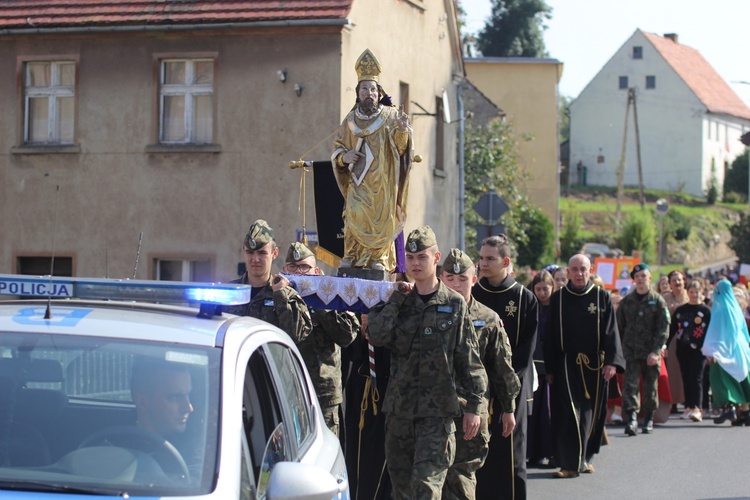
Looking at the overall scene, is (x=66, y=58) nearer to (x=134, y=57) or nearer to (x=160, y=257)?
(x=134, y=57)

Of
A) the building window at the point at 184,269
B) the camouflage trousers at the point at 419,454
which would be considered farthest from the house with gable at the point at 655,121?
the camouflage trousers at the point at 419,454

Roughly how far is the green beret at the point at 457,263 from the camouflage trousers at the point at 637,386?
293 inches

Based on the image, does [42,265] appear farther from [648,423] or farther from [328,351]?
[328,351]

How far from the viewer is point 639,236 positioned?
60.3m

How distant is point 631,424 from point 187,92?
1067 cm

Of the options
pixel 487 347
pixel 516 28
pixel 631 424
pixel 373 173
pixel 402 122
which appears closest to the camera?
pixel 487 347

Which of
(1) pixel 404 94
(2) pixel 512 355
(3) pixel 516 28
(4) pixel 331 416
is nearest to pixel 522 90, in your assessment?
(3) pixel 516 28

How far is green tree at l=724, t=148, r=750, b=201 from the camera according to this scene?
271ft

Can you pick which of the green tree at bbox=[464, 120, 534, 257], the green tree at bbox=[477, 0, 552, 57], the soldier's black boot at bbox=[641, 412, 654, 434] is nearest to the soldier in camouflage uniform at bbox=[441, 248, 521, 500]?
the soldier's black boot at bbox=[641, 412, 654, 434]

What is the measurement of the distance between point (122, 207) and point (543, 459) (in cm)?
1156

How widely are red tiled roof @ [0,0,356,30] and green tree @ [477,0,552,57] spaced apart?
54.2 metres

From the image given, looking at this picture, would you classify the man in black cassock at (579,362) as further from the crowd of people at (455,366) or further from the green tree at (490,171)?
the green tree at (490,171)

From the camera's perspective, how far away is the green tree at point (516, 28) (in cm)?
7400

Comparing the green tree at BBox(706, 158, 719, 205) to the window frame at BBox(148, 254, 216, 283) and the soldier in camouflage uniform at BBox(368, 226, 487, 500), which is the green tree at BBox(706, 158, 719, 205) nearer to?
the window frame at BBox(148, 254, 216, 283)
